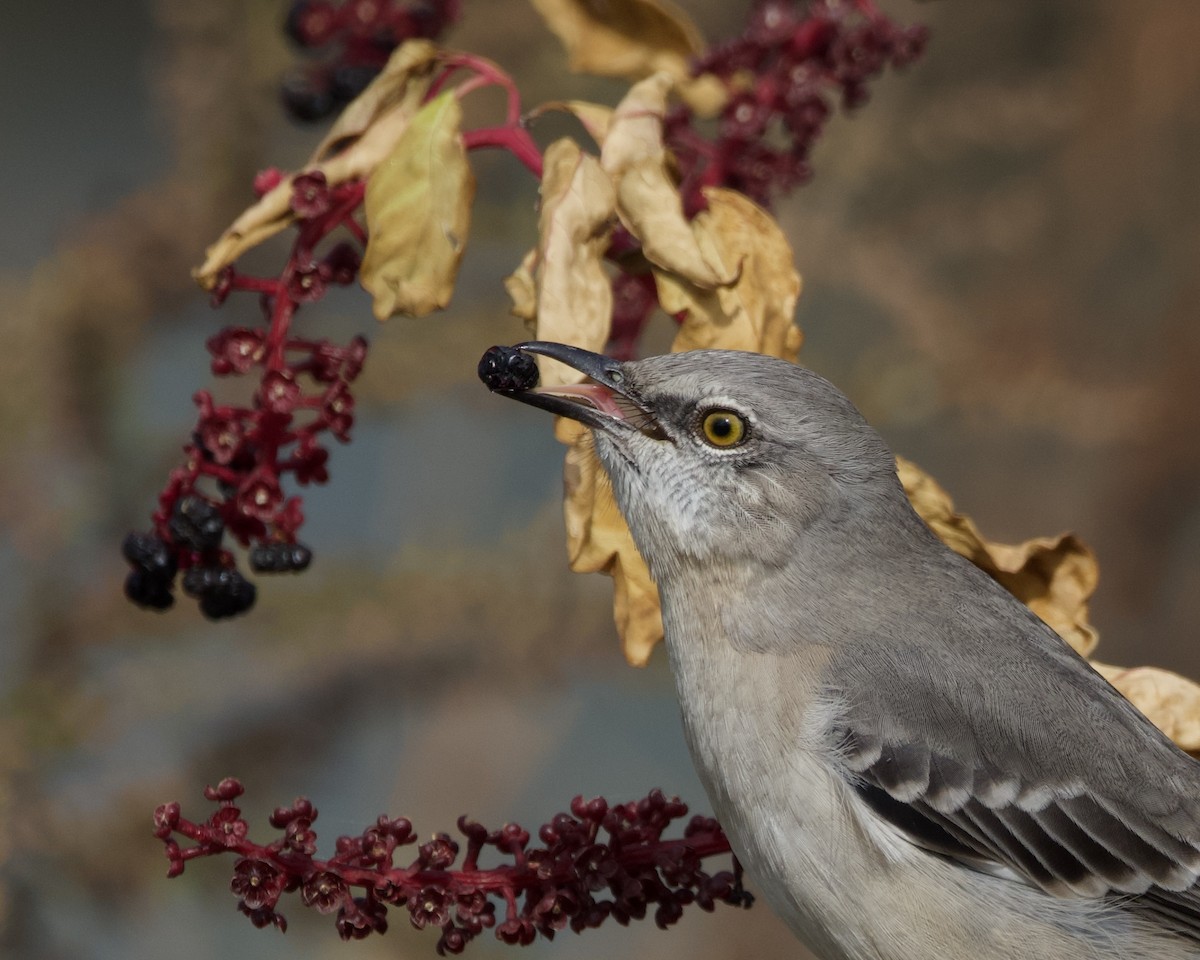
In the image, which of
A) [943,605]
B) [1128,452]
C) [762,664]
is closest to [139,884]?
[762,664]

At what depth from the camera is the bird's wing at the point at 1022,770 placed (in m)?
2.51

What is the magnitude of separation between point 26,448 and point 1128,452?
12.3 ft

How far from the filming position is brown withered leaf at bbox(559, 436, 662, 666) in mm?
2484

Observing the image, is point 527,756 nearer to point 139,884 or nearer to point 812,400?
point 139,884

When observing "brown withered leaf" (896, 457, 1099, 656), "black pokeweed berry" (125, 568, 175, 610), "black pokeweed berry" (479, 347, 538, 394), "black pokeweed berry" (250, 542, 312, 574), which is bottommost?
"brown withered leaf" (896, 457, 1099, 656)

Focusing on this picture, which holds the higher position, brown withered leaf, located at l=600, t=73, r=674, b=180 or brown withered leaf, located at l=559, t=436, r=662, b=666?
brown withered leaf, located at l=600, t=73, r=674, b=180

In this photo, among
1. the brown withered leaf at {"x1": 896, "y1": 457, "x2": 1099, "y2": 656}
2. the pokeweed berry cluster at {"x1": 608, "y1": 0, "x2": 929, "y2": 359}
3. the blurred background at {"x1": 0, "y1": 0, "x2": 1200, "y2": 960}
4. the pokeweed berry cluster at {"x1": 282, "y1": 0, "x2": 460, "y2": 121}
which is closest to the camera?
the brown withered leaf at {"x1": 896, "y1": 457, "x2": 1099, "y2": 656}

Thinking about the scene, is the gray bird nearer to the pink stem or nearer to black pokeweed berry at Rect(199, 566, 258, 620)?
the pink stem

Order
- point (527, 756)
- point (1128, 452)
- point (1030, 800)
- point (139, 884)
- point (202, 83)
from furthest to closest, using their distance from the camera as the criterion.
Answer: point (1128, 452) → point (527, 756) → point (202, 83) → point (139, 884) → point (1030, 800)

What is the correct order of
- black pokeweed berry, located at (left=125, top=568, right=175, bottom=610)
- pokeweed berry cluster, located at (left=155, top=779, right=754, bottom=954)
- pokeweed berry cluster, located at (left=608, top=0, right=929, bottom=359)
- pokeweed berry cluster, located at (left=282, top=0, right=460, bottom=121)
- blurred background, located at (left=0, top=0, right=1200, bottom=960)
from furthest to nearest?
blurred background, located at (left=0, top=0, right=1200, bottom=960) < pokeweed berry cluster, located at (left=282, top=0, right=460, bottom=121) < pokeweed berry cluster, located at (left=608, top=0, right=929, bottom=359) < black pokeweed berry, located at (left=125, top=568, right=175, bottom=610) < pokeweed berry cluster, located at (left=155, top=779, right=754, bottom=954)

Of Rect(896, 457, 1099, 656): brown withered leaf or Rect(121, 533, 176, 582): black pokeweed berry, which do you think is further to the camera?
Rect(896, 457, 1099, 656): brown withered leaf

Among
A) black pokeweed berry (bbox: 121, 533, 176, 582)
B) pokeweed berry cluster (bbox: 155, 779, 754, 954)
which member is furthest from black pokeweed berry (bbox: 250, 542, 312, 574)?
pokeweed berry cluster (bbox: 155, 779, 754, 954)

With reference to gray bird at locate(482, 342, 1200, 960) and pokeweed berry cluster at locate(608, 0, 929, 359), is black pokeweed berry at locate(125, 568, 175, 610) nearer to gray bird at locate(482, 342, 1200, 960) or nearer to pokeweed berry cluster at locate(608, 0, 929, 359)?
gray bird at locate(482, 342, 1200, 960)

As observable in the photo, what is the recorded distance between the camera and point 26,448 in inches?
152
